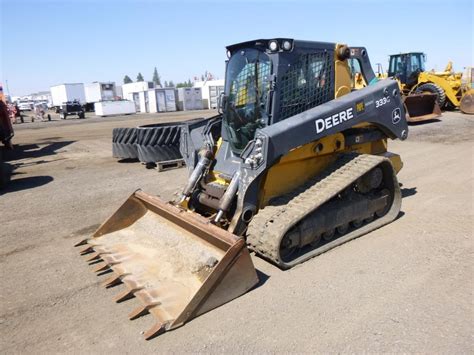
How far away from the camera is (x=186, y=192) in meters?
5.18

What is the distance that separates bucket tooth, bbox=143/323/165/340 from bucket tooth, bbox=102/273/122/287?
89cm

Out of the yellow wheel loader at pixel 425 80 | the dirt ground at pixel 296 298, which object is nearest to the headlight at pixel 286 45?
the dirt ground at pixel 296 298

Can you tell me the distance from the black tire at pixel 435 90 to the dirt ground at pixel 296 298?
13515 millimetres

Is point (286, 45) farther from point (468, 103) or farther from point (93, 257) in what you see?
point (468, 103)

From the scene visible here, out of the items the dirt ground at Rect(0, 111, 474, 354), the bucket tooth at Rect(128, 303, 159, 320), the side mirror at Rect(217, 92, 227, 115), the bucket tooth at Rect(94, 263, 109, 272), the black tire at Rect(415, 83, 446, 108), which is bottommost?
the dirt ground at Rect(0, 111, 474, 354)

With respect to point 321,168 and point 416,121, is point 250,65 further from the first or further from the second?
point 416,121

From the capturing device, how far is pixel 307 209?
166 inches

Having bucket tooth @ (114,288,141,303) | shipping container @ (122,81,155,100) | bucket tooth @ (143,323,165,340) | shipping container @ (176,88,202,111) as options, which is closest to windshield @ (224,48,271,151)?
bucket tooth @ (114,288,141,303)

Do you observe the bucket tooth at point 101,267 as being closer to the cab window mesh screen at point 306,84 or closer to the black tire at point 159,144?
the cab window mesh screen at point 306,84

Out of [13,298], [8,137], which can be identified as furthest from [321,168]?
[8,137]

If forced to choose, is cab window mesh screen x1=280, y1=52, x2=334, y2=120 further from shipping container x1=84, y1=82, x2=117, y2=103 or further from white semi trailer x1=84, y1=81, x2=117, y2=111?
shipping container x1=84, y1=82, x2=117, y2=103

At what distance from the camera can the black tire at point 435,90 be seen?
720 inches

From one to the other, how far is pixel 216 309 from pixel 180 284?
44cm

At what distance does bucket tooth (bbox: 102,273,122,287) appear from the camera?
155 inches
